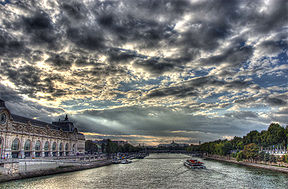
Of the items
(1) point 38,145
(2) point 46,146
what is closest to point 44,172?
(1) point 38,145

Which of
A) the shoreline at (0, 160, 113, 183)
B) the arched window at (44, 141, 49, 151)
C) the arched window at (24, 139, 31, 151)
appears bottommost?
the shoreline at (0, 160, 113, 183)

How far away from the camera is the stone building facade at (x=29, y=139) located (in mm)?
93312

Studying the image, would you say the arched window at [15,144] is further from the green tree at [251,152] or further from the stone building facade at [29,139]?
the green tree at [251,152]

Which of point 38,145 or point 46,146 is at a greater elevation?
point 38,145

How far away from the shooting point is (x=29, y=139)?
4397 inches

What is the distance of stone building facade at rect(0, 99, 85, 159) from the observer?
93.3 meters

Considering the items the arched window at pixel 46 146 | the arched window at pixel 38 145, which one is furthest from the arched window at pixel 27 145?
the arched window at pixel 46 146

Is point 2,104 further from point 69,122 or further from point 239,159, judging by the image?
point 239,159

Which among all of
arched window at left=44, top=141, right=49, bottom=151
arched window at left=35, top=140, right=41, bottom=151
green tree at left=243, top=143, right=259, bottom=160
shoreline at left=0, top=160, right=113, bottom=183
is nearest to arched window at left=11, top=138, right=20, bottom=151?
arched window at left=35, top=140, right=41, bottom=151

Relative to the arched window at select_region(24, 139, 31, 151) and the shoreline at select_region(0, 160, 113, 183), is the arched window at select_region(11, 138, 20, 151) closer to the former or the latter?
the arched window at select_region(24, 139, 31, 151)

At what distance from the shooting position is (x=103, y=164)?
140625 millimetres

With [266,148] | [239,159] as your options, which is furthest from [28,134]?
[266,148]

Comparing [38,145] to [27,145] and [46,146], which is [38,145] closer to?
[46,146]

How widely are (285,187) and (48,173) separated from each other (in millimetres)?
72388
